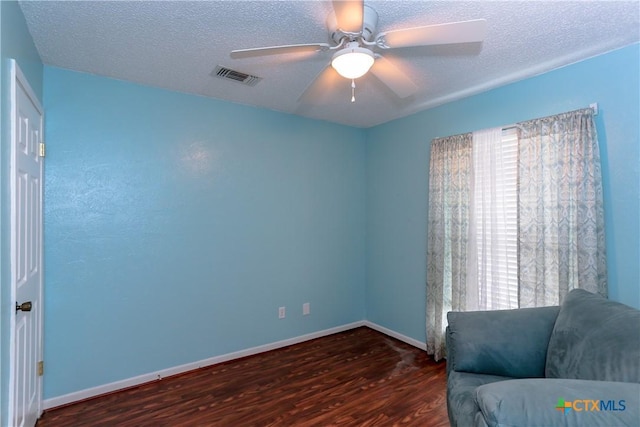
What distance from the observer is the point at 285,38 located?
194 centimetres

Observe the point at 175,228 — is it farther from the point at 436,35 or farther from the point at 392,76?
the point at 436,35

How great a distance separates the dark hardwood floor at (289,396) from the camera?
2168 millimetres

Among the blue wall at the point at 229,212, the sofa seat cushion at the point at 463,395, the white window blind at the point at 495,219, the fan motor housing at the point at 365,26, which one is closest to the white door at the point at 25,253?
the blue wall at the point at 229,212

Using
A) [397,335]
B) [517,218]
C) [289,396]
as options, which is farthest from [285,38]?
[397,335]

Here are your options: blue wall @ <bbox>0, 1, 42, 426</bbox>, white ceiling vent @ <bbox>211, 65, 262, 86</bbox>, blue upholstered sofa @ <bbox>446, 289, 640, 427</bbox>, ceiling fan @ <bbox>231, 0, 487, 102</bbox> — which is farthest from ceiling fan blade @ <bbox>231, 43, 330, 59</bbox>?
blue upholstered sofa @ <bbox>446, 289, 640, 427</bbox>

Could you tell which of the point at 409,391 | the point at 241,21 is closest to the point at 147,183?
the point at 241,21

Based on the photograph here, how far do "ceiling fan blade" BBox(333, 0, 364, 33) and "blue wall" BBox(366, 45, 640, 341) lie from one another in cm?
174

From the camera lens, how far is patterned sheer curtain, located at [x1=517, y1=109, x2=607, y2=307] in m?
2.10

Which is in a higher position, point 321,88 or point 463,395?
point 321,88

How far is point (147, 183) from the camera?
2658mm

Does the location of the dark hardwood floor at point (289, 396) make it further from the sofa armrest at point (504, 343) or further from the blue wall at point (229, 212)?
the sofa armrest at point (504, 343)

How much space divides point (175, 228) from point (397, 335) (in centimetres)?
255

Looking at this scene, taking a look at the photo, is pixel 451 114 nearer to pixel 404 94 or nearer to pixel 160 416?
pixel 404 94

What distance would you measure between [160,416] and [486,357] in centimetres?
214
